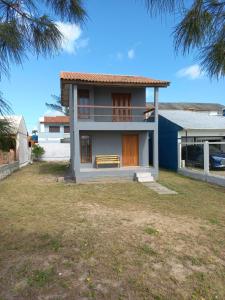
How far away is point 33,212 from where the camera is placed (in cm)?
849

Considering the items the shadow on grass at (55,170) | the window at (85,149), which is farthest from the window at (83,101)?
the shadow on grass at (55,170)

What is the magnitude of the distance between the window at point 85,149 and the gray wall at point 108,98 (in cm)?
137

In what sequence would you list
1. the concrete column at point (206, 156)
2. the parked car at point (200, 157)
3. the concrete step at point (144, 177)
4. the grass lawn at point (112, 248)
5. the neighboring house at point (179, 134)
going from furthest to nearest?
the neighboring house at point (179, 134), the parked car at point (200, 157), the concrete step at point (144, 177), the concrete column at point (206, 156), the grass lawn at point (112, 248)

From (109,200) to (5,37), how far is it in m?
8.09

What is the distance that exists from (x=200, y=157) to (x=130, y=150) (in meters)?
4.32

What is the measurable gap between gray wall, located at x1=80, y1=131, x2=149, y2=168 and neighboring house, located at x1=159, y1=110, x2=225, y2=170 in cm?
262

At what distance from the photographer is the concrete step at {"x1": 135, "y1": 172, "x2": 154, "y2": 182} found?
585 inches

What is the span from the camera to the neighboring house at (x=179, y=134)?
754 inches

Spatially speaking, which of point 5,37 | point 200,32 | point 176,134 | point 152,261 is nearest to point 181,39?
point 200,32

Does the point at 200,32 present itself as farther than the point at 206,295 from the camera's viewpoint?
No

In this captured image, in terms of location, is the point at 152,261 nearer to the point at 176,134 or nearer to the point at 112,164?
the point at 112,164

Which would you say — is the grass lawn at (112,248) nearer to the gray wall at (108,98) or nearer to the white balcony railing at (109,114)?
the white balcony railing at (109,114)

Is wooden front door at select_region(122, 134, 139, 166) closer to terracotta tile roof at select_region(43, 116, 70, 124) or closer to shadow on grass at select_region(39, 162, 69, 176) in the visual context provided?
shadow on grass at select_region(39, 162, 69, 176)

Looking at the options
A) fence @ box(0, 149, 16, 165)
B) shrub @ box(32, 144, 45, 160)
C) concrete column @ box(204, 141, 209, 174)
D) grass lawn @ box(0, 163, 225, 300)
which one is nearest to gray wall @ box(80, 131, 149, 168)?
concrete column @ box(204, 141, 209, 174)
